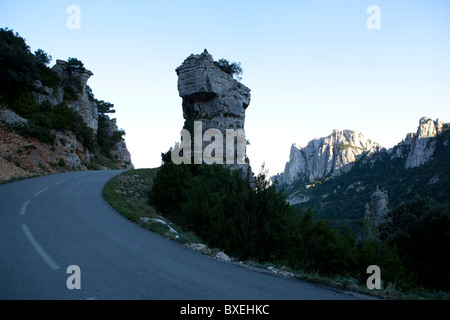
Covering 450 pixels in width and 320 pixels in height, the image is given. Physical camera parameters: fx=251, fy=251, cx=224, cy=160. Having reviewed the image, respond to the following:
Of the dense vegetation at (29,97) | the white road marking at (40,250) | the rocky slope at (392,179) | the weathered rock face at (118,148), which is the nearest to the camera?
the white road marking at (40,250)

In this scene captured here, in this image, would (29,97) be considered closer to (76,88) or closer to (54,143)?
(54,143)

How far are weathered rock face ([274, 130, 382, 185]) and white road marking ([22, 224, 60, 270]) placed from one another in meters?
158

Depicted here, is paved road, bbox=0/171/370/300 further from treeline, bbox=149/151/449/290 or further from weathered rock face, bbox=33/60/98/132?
weathered rock face, bbox=33/60/98/132

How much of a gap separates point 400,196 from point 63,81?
8988cm

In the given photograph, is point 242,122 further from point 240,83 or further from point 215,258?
point 215,258

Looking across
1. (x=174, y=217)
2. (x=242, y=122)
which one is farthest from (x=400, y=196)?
(x=174, y=217)

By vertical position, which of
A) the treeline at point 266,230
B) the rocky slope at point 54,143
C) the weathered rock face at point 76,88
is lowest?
the treeline at point 266,230

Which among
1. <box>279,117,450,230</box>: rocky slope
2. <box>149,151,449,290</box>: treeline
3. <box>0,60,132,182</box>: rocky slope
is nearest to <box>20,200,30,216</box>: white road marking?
<box>149,151,449,290</box>: treeline

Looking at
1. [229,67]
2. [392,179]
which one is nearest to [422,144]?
[392,179]

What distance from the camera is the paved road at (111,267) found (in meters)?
4.60

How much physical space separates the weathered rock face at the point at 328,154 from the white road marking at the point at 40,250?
158138 millimetres

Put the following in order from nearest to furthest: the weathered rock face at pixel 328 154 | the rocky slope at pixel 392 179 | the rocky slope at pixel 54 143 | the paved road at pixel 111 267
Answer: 1. the paved road at pixel 111 267
2. the rocky slope at pixel 54 143
3. the rocky slope at pixel 392 179
4. the weathered rock face at pixel 328 154

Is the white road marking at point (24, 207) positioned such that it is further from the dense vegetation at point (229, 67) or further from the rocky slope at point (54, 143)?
the dense vegetation at point (229, 67)

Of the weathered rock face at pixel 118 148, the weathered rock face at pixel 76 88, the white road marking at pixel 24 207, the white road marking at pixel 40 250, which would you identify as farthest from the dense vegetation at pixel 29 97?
the white road marking at pixel 40 250
